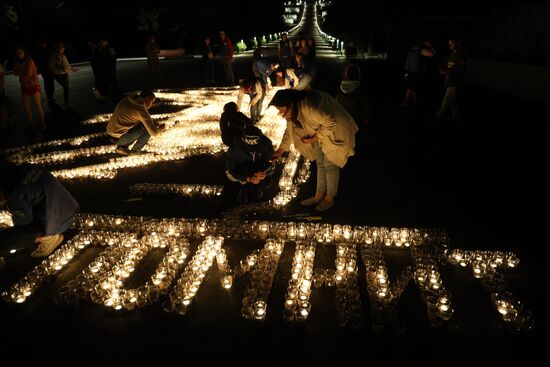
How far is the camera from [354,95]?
Result: 6.16m

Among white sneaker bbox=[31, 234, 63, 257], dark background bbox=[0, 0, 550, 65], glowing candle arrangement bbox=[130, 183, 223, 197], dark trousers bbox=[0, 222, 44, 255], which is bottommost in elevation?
dark background bbox=[0, 0, 550, 65]

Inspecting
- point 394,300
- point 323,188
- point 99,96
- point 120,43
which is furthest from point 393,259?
point 120,43

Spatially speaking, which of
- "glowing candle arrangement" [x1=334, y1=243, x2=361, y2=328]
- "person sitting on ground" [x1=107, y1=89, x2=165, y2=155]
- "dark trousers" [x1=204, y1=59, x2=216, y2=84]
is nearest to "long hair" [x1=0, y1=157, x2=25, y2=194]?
"glowing candle arrangement" [x1=334, y1=243, x2=361, y2=328]

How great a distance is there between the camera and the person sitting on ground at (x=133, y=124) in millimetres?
6504

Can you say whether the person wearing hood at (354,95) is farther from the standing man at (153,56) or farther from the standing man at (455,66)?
the standing man at (153,56)

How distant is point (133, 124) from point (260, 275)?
4625mm

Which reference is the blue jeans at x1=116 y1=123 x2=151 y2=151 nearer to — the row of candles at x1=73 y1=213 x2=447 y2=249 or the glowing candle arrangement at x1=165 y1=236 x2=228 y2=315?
the row of candles at x1=73 y1=213 x2=447 y2=249

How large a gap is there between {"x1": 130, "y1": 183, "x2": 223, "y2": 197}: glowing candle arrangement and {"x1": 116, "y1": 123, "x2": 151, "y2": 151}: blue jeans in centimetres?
182

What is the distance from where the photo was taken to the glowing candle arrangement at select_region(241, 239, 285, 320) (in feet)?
10.1

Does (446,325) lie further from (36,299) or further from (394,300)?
(36,299)

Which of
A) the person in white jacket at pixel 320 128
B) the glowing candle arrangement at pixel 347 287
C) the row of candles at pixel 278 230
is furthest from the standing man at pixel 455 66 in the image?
the glowing candle arrangement at pixel 347 287

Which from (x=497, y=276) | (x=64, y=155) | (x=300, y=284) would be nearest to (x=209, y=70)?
(x=64, y=155)

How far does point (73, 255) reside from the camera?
12.9 ft

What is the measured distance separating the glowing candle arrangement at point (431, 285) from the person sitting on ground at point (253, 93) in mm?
4267
